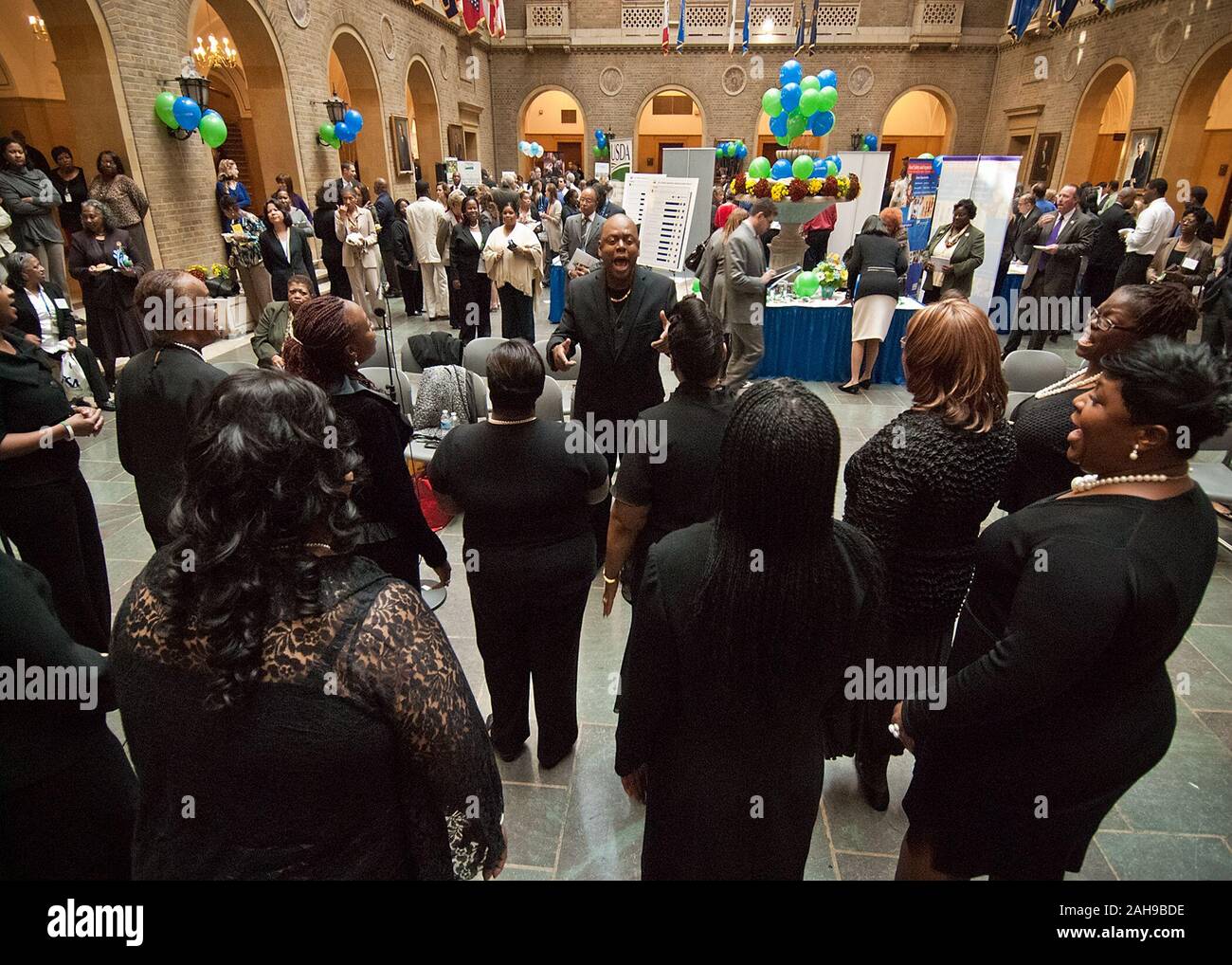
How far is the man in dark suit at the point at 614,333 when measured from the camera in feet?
11.2

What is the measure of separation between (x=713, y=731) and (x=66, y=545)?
2.78m

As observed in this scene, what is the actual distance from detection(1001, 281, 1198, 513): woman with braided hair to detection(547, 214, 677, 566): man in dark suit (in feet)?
5.91

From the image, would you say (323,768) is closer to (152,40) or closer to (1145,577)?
(1145,577)

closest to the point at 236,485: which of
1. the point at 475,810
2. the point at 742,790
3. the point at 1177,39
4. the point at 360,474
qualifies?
the point at 360,474

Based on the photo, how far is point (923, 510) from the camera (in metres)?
1.82

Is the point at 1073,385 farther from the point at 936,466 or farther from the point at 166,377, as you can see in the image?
the point at 166,377

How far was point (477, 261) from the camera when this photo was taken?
784 centimetres

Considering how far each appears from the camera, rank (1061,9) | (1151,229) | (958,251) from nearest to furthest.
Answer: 1. (958,251)
2. (1151,229)
3. (1061,9)

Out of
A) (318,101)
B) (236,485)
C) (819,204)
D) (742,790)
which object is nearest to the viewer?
(236,485)

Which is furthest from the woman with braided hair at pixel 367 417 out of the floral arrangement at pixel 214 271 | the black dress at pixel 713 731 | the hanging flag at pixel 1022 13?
the hanging flag at pixel 1022 13

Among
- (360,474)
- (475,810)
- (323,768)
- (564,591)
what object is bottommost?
(564,591)

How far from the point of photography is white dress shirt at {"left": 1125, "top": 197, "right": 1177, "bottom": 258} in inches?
305

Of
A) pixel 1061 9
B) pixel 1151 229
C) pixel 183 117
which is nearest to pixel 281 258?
pixel 183 117

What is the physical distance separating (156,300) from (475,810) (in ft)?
7.38
